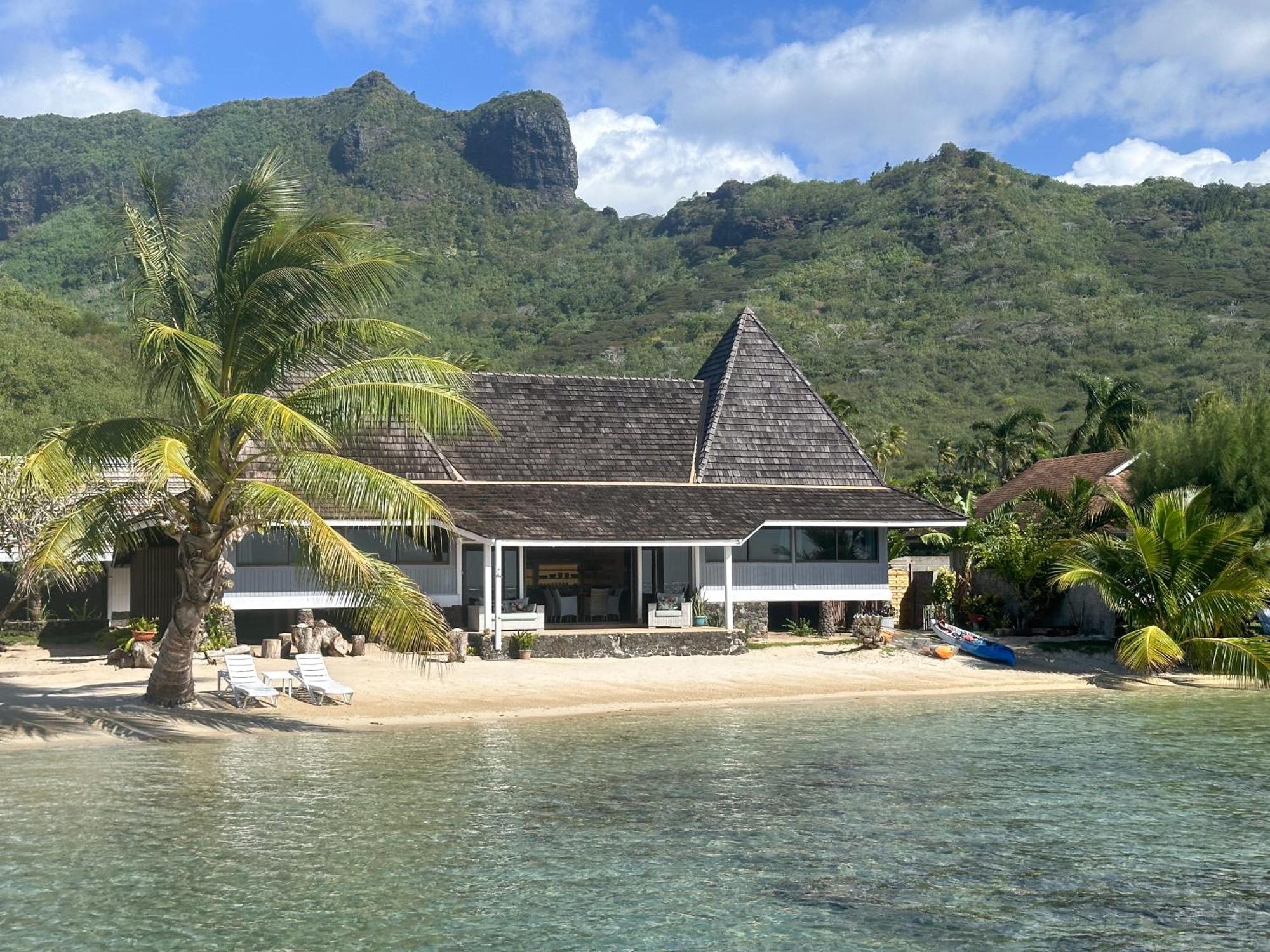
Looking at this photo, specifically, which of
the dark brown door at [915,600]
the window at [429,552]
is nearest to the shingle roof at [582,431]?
the window at [429,552]

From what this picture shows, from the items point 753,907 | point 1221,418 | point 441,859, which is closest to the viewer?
point 753,907

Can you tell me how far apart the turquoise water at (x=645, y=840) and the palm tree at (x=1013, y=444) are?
35453 millimetres

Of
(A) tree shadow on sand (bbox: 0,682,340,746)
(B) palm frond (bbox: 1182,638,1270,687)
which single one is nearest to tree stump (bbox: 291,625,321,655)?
(A) tree shadow on sand (bbox: 0,682,340,746)

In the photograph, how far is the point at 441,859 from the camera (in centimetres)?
1218

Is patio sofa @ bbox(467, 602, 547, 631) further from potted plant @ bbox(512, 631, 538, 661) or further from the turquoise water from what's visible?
the turquoise water

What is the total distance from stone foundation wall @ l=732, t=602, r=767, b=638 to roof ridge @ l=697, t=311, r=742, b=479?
3252 millimetres

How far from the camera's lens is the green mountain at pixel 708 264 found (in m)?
67.2

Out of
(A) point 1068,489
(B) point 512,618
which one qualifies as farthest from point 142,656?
(A) point 1068,489

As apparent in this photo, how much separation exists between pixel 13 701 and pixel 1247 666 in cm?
2168

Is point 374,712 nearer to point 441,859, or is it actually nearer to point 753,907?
point 441,859

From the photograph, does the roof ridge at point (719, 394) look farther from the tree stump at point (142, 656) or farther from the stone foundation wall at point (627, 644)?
the tree stump at point (142, 656)

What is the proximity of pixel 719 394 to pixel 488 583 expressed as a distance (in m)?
9.13

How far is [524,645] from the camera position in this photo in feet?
84.3

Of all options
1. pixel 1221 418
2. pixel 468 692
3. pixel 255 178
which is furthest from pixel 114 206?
pixel 1221 418
